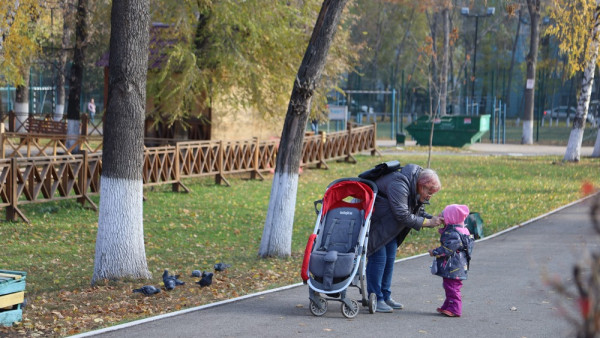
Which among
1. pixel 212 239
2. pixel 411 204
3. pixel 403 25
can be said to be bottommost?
pixel 212 239

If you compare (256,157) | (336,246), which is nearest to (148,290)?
(336,246)

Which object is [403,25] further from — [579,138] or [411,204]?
[411,204]

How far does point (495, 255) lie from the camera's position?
11.5 metres

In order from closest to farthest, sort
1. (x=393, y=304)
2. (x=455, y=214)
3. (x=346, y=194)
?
(x=455, y=214) → (x=346, y=194) → (x=393, y=304)

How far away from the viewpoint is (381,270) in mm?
7875

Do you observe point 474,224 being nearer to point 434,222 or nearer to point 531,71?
point 434,222

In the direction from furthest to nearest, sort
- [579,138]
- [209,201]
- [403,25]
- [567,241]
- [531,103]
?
[403,25], [531,103], [579,138], [209,201], [567,241]

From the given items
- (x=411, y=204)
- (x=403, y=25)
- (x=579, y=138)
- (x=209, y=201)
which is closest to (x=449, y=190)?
(x=209, y=201)

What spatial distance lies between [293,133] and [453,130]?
2654 cm

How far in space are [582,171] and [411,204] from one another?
1893 cm

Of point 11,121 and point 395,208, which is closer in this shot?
point 395,208

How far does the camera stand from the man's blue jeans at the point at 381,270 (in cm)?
786

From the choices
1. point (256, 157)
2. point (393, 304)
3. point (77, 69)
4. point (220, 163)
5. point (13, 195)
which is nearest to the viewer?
point (393, 304)

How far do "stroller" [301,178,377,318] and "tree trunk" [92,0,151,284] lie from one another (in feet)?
9.72
